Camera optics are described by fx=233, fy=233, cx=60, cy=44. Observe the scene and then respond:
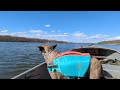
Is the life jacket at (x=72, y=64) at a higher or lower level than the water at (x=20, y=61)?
higher

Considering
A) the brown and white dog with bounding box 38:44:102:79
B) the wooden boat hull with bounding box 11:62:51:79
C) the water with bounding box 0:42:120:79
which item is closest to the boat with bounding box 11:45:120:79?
the wooden boat hull with bounding box 11:62:51:79

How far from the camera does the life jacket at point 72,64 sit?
9.62ft

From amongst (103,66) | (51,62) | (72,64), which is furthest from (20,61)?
(72,64)

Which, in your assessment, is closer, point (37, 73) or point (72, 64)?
point (72, 64)

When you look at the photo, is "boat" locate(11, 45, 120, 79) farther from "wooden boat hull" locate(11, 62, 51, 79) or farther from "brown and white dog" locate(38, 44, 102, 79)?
"brown and white dog" locate(38, 44, 102, 79)

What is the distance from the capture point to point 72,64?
2982 mm

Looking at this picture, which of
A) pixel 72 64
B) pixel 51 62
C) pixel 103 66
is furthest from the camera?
pixel 103 66

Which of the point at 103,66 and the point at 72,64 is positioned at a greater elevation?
the point at 72,64

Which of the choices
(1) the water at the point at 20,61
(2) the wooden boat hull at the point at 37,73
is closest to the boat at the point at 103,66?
(2) the wooden boat hull at the point at 37,73

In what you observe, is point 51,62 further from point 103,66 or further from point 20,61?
point 20,61

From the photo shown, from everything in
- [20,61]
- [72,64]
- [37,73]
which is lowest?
[20,61]

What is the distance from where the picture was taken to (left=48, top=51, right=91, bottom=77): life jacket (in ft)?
9.62

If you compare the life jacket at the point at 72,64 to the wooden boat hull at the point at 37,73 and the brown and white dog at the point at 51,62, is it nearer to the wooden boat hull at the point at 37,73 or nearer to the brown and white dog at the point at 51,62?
the brown and white dog at the point at 51,62
